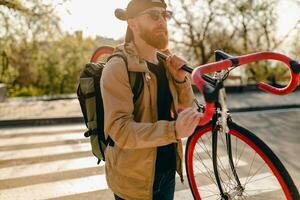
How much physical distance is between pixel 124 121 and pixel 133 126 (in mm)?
56

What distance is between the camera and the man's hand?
86.4 inches

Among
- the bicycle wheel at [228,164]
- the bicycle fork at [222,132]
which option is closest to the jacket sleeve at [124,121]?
the bicycle fork at [222,132]

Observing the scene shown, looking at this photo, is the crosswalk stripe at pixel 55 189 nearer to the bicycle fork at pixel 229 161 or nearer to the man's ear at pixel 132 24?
the bicycle fork at pixel 229 161

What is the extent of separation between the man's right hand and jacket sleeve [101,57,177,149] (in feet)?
0.25

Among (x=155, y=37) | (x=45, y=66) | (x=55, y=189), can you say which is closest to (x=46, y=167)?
(x=55, y=189)

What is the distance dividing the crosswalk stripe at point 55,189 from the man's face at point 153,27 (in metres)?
2.90

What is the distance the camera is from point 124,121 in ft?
6.27

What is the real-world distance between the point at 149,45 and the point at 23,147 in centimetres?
496

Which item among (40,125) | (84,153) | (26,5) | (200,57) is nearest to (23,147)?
(84,153)

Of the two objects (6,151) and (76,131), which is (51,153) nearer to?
(6,151)

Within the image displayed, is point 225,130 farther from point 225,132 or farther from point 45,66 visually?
point 45,66

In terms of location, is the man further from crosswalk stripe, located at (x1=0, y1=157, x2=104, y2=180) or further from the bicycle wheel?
crosswalk stripe, located at (x1=0, y1=157, x2=104, y2=180)

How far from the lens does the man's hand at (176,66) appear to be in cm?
219

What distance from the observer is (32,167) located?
531cm
